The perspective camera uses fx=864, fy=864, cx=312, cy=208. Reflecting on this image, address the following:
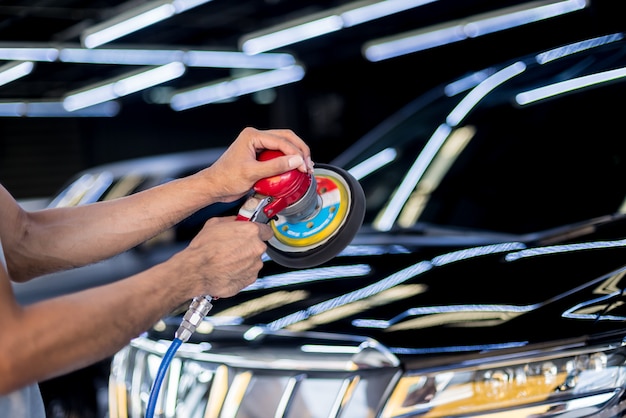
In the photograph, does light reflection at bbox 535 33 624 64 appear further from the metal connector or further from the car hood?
the metal connector

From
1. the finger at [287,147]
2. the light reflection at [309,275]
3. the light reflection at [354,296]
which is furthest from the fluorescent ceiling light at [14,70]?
the finger at [287,147]

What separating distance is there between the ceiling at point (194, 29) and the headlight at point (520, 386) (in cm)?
954

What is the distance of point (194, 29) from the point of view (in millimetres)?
15148

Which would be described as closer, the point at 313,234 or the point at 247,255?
the point at 247,255

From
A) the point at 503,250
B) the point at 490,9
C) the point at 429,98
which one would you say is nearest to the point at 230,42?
the point at 490,9

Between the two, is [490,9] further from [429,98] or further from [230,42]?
[429,98]

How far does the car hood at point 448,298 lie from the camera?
1920 mm

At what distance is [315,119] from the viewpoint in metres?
18.8

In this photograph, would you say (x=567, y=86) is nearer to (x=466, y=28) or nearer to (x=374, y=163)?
(x=374, y=163)

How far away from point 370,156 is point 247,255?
2.06m

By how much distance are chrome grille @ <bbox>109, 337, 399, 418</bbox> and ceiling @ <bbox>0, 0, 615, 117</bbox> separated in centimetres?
965

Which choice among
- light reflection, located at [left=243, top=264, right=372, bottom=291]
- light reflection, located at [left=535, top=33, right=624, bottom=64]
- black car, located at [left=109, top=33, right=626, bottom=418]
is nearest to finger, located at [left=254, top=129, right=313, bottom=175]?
black car, located at [left=109, top=33, right=626, bottom=418]

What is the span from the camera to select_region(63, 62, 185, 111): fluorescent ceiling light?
1803 cm

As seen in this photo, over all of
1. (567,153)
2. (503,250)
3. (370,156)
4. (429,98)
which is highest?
(429,98)
